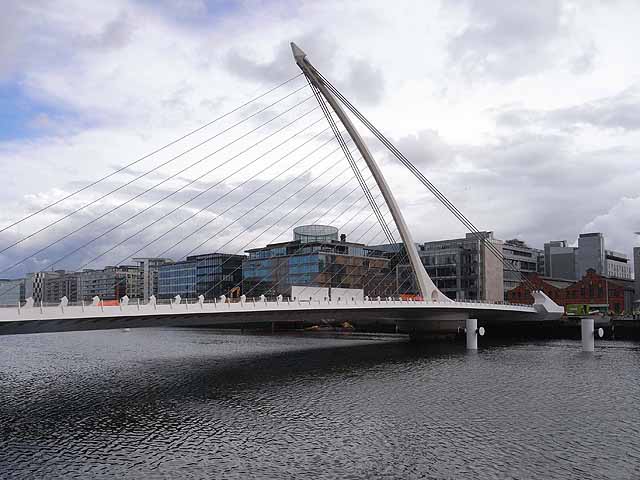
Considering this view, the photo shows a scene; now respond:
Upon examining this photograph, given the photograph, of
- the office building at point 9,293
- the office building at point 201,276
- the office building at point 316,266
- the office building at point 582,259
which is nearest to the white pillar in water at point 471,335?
the office building at point 9,293

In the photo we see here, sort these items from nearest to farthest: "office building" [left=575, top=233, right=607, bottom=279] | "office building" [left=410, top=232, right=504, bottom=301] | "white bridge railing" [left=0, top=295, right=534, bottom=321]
A: "white bridge railing" [left=0, top=295, right=534, bottom=321], "office building" [left=410, top=232, right=504, bottom=301], "office building" [left=575, top=233, right=607, bottom=279]

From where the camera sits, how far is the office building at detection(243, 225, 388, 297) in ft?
362

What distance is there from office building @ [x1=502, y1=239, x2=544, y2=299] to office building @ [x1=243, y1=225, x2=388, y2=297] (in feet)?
84.6

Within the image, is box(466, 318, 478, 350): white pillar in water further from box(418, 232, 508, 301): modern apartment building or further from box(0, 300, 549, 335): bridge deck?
box(418, 232, 508, 301): modern apartment building

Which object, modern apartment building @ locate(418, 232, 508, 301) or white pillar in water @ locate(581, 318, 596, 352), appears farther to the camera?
modern apartment building @ locate(418, 232, 508, 301)

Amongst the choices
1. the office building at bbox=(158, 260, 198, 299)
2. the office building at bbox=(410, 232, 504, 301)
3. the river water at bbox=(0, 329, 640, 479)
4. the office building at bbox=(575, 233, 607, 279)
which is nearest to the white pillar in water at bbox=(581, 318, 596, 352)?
the river water at bbox=(0, 329, 640, 479)

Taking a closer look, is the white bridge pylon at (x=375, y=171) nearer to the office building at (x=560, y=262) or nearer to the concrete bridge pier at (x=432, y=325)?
the concrete bridge pier at (x=432, y=325)

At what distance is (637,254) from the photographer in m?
95.9

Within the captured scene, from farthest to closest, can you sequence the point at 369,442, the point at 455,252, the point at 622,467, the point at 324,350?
the point at 455,252 → the point at 324,350 → the point at 369,442 → the point at 622,467

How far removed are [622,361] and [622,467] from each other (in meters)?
31.4

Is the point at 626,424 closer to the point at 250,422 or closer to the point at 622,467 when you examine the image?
the point at 622,467

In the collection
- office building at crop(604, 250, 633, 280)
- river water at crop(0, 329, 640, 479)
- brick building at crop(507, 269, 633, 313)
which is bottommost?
river water at crop(0, 329, 640, 479)

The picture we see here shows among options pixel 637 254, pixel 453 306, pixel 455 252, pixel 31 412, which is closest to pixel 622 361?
pixel 453 306

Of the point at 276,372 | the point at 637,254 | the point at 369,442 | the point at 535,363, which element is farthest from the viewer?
the point at 637,254
